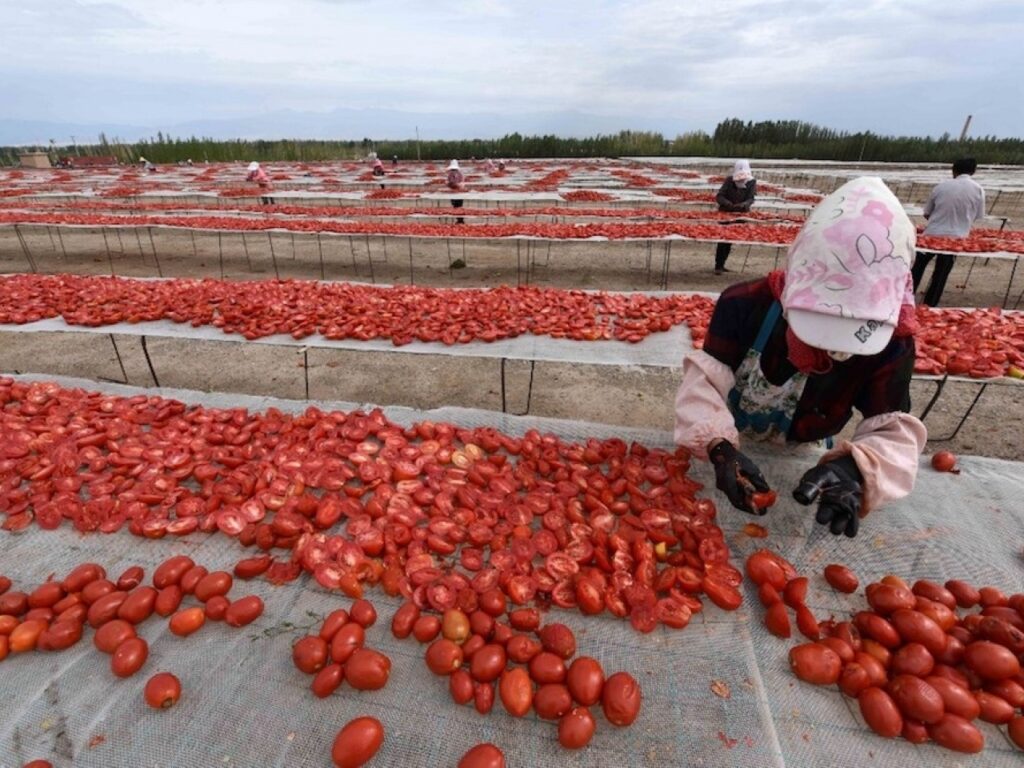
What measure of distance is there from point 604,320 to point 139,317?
4.74 metres

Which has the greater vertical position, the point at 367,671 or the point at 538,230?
the point at 538,230

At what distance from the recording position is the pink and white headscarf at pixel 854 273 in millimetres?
1570

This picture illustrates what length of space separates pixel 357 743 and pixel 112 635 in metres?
0.94

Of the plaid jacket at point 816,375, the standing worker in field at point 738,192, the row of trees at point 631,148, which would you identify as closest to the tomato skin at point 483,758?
the plaid jacket at point 816,375

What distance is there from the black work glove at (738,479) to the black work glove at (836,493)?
151 mm

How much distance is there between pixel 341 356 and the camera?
6781 mm

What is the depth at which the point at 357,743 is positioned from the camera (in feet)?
4.48

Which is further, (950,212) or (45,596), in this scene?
(950,212)

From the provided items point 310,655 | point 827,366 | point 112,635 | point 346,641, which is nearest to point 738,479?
point 827,366

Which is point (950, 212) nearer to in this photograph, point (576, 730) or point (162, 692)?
point (576, 730)

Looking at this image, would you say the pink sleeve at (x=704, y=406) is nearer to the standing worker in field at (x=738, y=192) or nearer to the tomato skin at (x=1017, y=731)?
the tomato skin at (x=1017, y=731)

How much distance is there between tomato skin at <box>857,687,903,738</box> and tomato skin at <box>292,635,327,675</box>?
64.6 inches

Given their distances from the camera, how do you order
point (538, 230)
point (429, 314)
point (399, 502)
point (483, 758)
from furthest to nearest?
1. point (538, 230)
2. point (429, 314)
3. point (399, 502)
4. point (483, 758)

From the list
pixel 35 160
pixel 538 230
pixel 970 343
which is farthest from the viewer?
pixel 35 160
